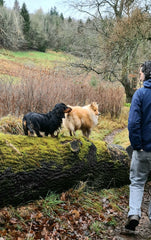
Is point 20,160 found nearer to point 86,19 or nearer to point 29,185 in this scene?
point 29,185

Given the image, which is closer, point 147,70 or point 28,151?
point 147,70

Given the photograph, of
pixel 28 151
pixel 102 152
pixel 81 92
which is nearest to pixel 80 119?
pixel 102 152

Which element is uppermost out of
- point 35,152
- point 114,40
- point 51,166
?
point 114,40

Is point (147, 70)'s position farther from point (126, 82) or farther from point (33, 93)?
point (126, 82)

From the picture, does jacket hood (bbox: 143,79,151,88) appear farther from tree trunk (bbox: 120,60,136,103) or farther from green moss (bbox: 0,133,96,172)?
tree trunk (bbox: 120,60,136,103)

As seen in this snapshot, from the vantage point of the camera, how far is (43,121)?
14.0ft

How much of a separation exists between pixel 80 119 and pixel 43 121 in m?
2.07

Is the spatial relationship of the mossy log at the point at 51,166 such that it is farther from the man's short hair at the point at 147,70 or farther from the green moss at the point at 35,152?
the man's short hair at the point at 147,70

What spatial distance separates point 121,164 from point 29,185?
97.0 inches

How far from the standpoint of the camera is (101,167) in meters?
4.79

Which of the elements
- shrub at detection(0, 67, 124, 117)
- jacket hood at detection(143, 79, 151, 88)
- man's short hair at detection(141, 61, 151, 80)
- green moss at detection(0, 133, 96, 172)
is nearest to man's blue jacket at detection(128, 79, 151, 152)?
jacket hood at detection(143, 79, 151, 88)

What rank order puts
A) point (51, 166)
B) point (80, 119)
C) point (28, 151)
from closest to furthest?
point (28, 151), point (51, 166), point (80, 119)

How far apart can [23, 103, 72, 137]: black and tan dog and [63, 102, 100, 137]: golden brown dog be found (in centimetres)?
145

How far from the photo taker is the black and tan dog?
13.6 feet
